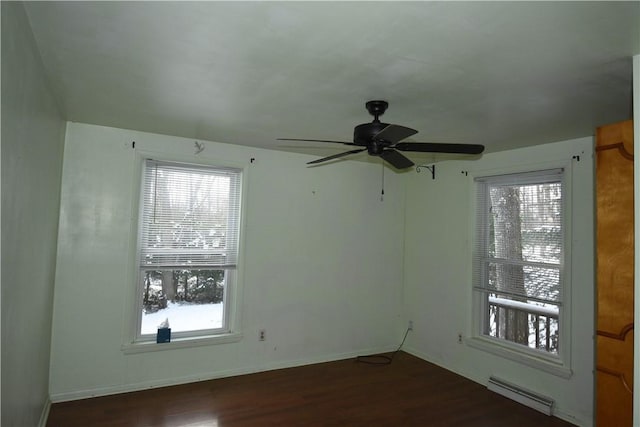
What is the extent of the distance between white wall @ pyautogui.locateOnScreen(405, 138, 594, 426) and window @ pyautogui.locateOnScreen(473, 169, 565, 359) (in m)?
0.15

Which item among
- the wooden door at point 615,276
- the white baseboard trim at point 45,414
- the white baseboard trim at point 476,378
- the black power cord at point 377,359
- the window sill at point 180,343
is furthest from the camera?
the black power cord at point 377,359

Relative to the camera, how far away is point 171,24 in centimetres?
166

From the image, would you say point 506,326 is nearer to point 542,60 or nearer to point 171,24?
point 542,60

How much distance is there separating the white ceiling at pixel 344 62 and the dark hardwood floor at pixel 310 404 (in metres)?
2.44

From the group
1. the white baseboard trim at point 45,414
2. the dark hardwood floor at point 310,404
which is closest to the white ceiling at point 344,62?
the white baseboard trim at point 45,414

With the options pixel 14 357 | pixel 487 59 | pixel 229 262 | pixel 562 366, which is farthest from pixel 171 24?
pixel 562 366

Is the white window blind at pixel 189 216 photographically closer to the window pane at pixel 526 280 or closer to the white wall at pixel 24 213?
the white wall at pixel 24 213

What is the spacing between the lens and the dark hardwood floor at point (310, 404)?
305 centimetres

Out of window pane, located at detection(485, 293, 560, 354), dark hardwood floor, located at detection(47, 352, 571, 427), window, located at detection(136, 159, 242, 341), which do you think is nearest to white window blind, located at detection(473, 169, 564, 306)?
window pane, located at detection(485, 293, 560, 354)

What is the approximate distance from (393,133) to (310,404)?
8.33 ft

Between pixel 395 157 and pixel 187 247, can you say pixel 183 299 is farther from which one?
pixel 395 157

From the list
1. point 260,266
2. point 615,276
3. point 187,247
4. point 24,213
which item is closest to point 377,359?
point 260,266

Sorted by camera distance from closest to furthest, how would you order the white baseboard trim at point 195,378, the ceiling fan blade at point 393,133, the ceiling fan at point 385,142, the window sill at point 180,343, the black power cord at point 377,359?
the ceiling fan blade at point 393,133 < the ceiling fan at point 385,142 < the white baseboard trim at point 195,378 < the window sill at point 180,343 < the black power cord at point 377,359

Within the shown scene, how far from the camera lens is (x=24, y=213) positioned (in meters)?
1.81
